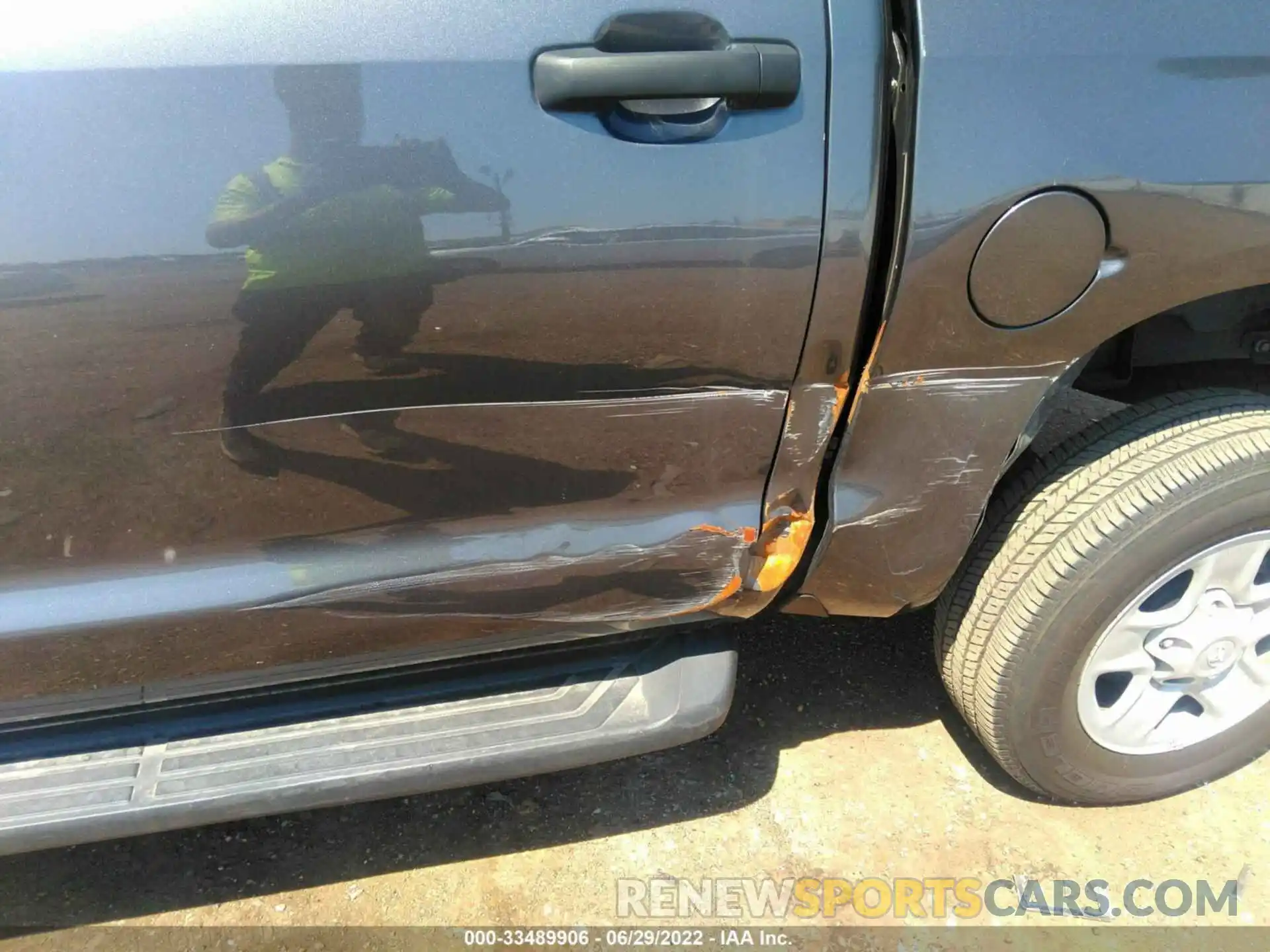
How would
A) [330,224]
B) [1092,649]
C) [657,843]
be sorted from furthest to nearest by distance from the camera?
1. [657,843]
2. [1092,649]
3. [330,224]

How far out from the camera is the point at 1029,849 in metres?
1.85

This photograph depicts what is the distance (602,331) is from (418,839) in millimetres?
1214

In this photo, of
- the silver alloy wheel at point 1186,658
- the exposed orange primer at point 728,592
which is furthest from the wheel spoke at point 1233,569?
the exposed orange primer at point 728,592

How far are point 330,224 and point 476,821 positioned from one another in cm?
131

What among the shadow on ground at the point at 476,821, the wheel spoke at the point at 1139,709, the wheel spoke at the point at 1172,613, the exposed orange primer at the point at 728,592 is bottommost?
the shadow on ground at the point at 476,821

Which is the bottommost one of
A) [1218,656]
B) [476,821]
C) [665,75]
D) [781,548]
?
[476,821]

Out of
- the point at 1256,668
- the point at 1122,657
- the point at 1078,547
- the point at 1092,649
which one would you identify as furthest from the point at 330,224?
the point at 1256,668

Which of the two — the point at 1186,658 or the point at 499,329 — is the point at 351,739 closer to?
the point at 499,329

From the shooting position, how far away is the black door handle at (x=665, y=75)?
1137 mm

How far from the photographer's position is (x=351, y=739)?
1.54 metres

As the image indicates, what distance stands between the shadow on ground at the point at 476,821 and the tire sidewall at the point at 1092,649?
0.21m

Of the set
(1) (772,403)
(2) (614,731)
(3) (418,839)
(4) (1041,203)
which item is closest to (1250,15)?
(4) (1041,203)

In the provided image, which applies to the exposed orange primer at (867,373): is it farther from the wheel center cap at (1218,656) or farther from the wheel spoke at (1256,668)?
the wheel spoke at (1256,668)

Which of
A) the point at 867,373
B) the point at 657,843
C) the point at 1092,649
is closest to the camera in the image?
the point at 867,373
